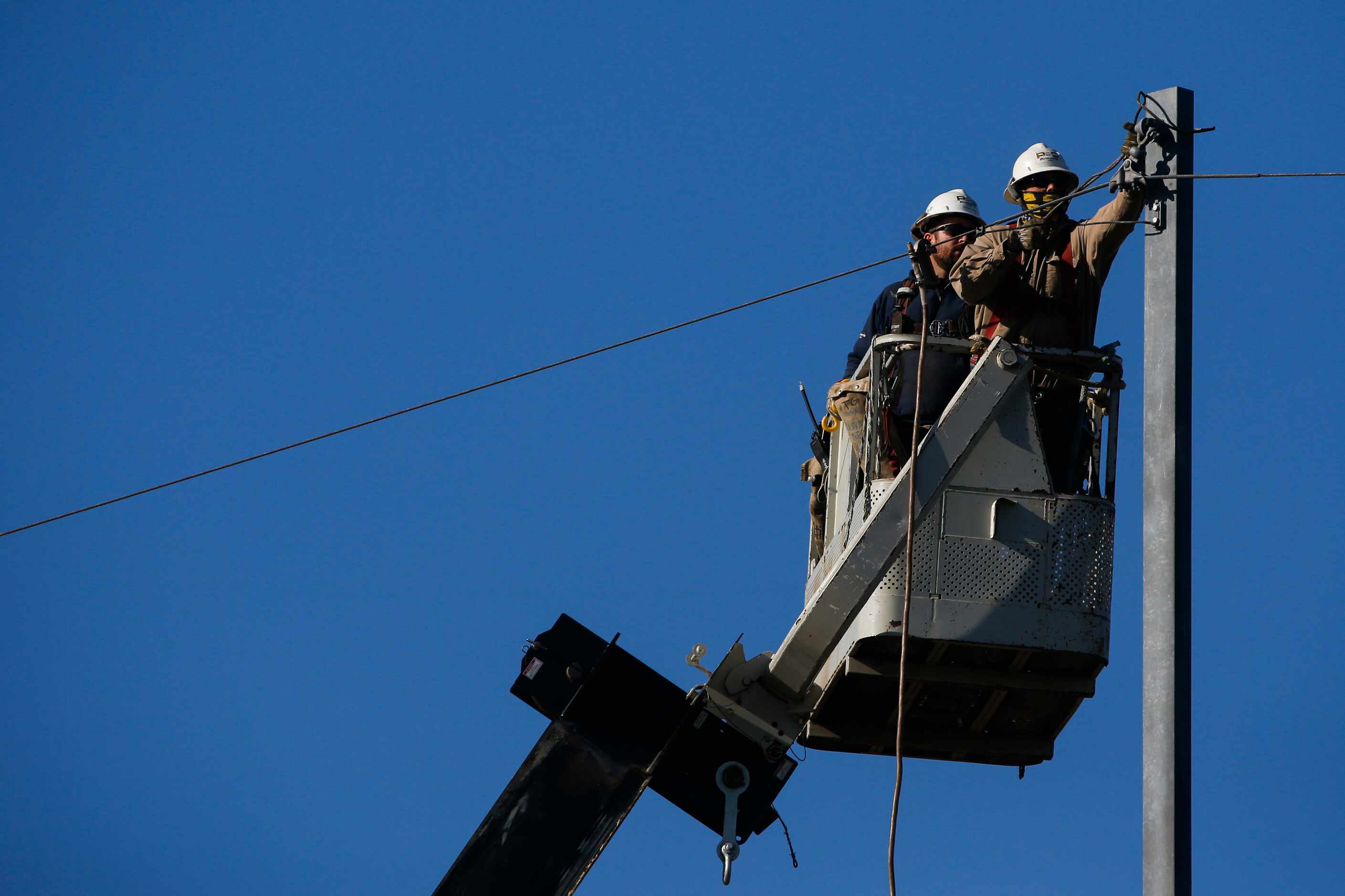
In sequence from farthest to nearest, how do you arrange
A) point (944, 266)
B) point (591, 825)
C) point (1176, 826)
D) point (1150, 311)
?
point (944, 266)
point (591, 825)
point (1150, 311)
point (1176, 826)

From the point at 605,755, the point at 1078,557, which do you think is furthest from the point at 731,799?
the point at 1078,557

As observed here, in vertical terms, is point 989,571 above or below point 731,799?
above

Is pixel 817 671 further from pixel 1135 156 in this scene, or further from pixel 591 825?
pixel 1135 156

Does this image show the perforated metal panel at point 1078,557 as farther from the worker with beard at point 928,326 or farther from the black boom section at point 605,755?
the black boom section at point 605,755

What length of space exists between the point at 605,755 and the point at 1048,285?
4.52 m

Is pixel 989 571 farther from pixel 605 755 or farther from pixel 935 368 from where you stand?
pixel 605 755

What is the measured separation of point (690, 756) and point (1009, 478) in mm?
2950

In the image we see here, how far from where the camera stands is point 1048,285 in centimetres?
1266

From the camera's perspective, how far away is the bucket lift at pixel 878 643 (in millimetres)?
12086

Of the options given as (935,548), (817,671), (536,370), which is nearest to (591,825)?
(817,671)

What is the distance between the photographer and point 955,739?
13789 millimetres

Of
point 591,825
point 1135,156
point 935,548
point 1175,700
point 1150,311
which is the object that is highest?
point 1135,156

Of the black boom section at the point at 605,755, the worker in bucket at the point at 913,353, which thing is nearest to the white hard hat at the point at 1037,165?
the worker in bucket at the point at 913,353

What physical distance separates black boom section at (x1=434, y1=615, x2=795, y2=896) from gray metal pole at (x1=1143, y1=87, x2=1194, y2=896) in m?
3.84
